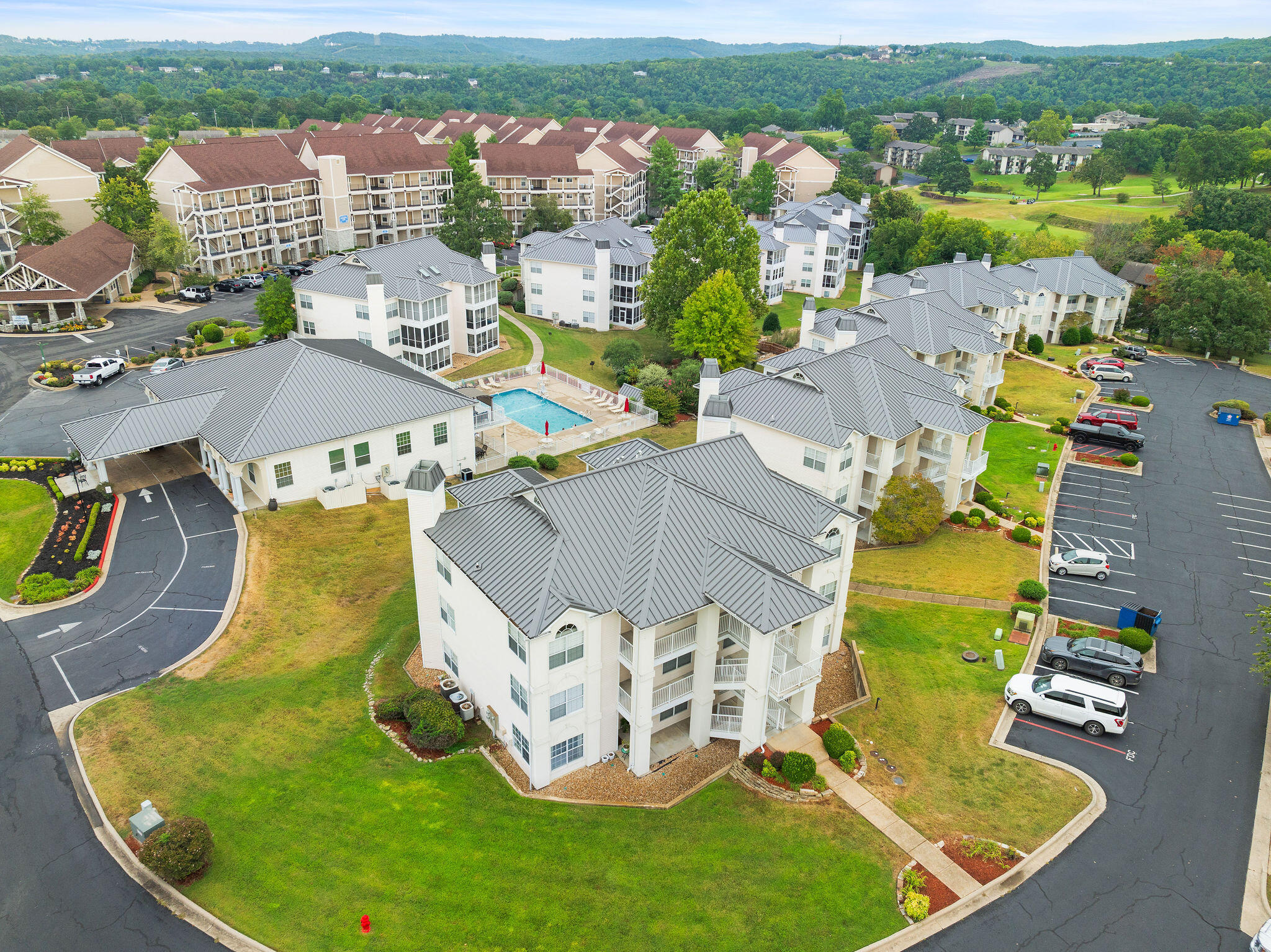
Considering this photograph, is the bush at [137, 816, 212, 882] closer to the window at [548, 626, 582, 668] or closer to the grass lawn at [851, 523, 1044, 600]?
the window at [548, 626, 582, 668]

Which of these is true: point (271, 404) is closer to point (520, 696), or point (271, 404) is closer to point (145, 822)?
point (145, 822)

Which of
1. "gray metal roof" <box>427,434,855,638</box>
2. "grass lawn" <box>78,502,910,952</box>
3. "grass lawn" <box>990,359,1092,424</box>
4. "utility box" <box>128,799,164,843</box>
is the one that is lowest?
"grass lawn" <box>990,359,1092,424</box>

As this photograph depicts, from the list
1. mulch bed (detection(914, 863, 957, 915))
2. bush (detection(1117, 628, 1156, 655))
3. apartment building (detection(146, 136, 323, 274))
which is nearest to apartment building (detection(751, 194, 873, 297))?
apartment building (detection(146, 136, 323, 274))

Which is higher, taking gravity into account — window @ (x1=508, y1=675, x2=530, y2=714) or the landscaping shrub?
window @ (x1=508, y1=675, x2=530, y2=714)

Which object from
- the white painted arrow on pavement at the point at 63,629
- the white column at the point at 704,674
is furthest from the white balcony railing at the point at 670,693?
the white painted arrow on pavement at the point at 63,629

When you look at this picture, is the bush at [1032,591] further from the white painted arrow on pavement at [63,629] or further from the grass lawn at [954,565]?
the white painted arrow on pavement at [63,629]

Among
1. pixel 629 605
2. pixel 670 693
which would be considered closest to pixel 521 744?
pixel 670 693

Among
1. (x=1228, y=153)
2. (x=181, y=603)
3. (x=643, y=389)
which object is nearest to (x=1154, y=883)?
(x=181, y=603)
